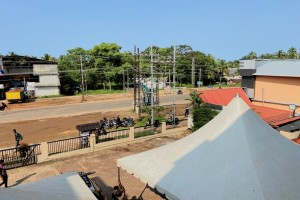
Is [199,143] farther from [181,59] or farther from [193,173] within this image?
[181,59]

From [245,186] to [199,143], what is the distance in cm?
230

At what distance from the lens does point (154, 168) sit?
8.49 m

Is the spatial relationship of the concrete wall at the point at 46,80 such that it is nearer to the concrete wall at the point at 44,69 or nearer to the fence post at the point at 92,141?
the concrete wall at the point at 44,69

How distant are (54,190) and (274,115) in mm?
17410

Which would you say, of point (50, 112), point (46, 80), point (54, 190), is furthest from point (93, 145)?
point (46, 80)

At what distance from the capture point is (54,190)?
25.8 ft

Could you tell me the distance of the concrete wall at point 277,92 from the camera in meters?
21.0

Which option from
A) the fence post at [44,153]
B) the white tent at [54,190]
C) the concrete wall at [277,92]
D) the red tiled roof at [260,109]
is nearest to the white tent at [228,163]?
the white tent at [54,190]

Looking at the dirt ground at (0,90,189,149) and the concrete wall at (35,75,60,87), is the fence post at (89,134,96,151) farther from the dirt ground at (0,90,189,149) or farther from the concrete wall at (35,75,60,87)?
the concrete wall at (35,75,60,87)

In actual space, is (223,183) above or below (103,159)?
above

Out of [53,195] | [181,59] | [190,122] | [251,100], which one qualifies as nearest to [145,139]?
[190,122]

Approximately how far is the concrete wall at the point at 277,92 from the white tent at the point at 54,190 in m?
18.1

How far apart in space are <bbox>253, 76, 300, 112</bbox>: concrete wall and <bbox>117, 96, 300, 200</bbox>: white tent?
13.8m

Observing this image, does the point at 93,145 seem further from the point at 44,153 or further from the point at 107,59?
the point at 107,59
